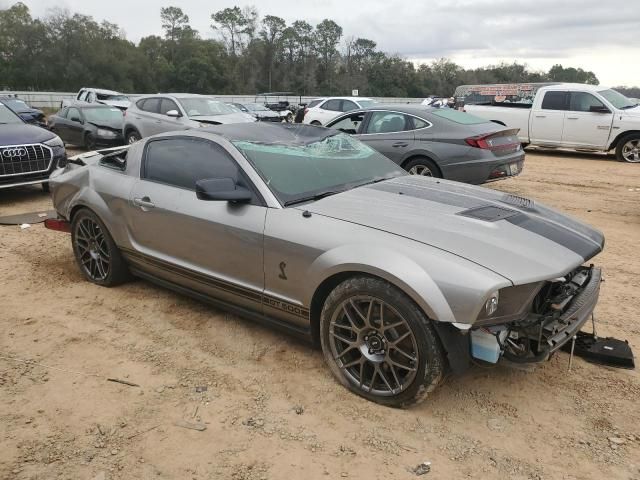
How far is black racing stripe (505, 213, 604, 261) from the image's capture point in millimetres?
3117

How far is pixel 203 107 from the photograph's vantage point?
12.4m

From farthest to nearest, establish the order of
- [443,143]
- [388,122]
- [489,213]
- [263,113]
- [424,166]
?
[263,113]
[388,122]
[424,166]
[443,143]
[489,213]

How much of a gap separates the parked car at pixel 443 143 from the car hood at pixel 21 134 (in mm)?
5048

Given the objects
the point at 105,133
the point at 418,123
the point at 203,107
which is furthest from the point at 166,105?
the point at 418,123

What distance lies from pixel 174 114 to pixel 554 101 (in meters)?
9.45

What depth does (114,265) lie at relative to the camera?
4.65 m

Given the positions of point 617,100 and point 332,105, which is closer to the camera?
point 617,100

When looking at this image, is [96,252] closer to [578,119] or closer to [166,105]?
[166,105]

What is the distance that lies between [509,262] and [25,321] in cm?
362

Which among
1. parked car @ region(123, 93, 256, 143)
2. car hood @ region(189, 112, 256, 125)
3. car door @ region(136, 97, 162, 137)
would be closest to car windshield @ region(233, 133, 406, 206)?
car hood @ region(189, 112, 256, 125)

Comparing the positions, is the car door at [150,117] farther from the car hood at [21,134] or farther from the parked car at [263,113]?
the parked car at [263,113]

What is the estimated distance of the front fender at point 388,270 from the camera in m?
2.66

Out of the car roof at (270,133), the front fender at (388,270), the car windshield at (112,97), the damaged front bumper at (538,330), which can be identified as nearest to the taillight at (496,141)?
the car roof at (270,133)

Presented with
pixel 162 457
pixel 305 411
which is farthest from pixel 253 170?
pixel 162 457
